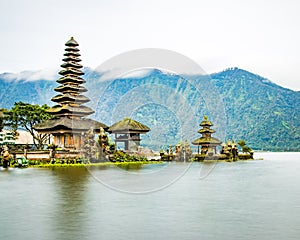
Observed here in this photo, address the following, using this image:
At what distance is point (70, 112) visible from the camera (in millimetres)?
40688

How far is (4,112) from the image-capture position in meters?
48.2

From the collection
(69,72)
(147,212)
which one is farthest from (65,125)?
(147,212)

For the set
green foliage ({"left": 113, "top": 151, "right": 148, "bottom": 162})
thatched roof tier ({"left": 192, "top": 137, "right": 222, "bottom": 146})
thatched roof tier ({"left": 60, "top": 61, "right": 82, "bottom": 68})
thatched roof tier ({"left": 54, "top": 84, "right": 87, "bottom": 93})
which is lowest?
green foliage ({"left": 113, "top": 151, "right": 148, "bottom": 162})

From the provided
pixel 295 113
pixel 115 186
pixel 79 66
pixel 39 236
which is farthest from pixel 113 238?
pixel 295 113

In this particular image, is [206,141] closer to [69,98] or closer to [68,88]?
[69,98]

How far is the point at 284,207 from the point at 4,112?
41614mm

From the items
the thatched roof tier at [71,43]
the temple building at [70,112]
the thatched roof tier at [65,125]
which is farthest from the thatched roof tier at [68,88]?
the thatched roof tier at [71,43]

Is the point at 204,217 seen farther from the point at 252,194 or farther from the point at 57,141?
the point at 57,141

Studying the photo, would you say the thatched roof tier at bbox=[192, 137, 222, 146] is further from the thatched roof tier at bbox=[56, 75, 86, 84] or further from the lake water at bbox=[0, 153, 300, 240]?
the lake water at bbox=[0, 153, 300, 240]

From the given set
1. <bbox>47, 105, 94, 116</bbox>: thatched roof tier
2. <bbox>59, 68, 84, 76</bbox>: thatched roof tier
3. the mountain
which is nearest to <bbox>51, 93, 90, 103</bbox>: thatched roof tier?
<bbox>47, 105, 94, 116</bbox>: thatched roof tier

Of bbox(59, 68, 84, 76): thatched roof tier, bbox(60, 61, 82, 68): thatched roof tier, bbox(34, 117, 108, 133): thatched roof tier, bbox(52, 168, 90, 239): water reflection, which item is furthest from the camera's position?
bbox(60, 61, 82, 68): thatched roof tier

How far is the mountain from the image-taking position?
43.7m

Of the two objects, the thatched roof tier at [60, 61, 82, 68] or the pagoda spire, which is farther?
the thatched roof tier at [60, 61, 82, 68]

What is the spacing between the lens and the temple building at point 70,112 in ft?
131
